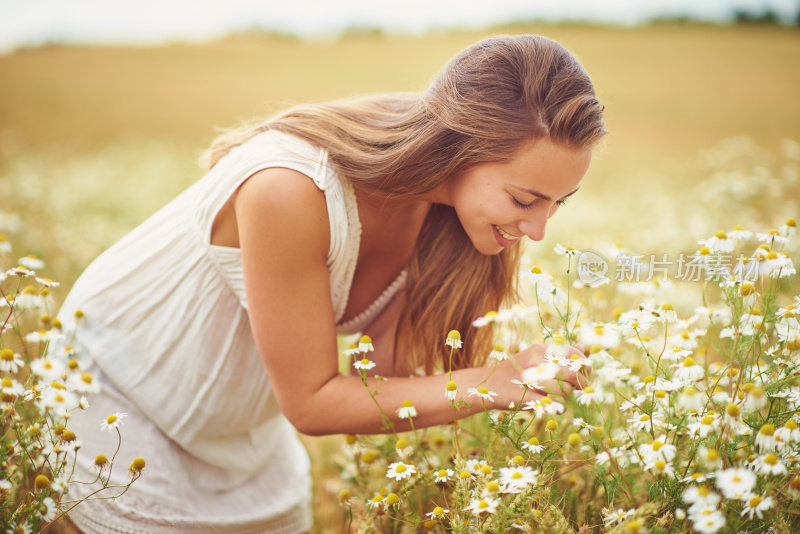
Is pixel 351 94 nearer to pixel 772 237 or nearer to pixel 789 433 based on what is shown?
pixel 772 237

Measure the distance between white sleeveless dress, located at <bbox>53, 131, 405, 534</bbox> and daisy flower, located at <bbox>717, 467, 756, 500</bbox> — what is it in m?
1.03

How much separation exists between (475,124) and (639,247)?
9.25ft

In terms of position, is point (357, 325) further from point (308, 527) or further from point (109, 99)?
point (109, 99)

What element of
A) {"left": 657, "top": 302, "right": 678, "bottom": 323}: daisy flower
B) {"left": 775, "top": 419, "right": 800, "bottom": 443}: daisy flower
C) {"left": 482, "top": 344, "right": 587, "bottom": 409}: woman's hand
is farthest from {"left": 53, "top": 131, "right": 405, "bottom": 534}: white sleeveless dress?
{"left": 775, "top": 419, "right": 800, "bottom": 443}: daisy flower

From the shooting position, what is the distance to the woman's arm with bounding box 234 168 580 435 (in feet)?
4.97

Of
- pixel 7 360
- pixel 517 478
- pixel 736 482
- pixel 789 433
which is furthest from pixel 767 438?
pixel 7 360

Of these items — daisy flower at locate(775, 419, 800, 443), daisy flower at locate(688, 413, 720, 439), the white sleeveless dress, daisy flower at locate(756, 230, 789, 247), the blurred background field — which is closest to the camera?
daisy flower at locate(775, 419, 800, 443)

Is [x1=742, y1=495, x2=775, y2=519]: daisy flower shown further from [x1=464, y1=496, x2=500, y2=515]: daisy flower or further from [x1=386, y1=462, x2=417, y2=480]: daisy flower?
[x1=386, y1=462, x2=417, y2=480]: daisy flower

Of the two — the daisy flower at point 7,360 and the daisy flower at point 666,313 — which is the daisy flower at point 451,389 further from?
the daisy flower at point 7,360

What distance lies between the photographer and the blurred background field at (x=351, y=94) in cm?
410

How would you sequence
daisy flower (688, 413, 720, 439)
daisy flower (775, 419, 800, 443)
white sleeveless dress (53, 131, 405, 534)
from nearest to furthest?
1. daisy flower (775, 419, 800, 443)
2. daisy flower (688, 413, 720, 439)
3. white sleeveless dress (53, 131, 405, 534)

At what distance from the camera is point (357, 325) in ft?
6.82

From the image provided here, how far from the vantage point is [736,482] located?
1052 millimetres

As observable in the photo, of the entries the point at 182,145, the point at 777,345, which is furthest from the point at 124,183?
the point at 777,345
